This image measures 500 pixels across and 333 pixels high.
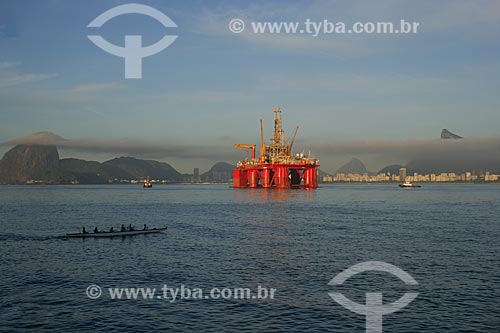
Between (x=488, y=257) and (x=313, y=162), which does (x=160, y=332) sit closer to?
(x=488, y=257)

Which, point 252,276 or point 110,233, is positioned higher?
point 110,233

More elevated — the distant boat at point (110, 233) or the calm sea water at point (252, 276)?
the distant boat at point (110, 233)

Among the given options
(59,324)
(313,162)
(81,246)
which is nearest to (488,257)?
(59,324)

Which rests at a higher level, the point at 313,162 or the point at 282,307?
the point at 313,162

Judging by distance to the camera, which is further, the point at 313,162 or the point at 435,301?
the point at 313,162

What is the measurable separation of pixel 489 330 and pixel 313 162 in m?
175

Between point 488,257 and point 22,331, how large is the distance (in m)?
43.3

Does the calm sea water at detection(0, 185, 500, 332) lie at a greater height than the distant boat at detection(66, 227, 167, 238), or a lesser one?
lesser

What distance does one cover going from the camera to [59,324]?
27375mm

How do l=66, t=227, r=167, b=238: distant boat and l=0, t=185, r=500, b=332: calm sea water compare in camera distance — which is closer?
l=0, t=185, r=500, b=332: calm sea water

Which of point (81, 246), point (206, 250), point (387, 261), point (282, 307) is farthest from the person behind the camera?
point (81, 246)

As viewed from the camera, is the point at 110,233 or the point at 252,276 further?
the point at 110,233

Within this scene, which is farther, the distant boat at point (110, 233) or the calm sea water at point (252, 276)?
the distant boat at point (110, 233)

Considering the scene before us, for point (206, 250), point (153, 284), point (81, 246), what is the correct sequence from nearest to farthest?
point (153, 284) → point (206, 250) → point (81, 246)
